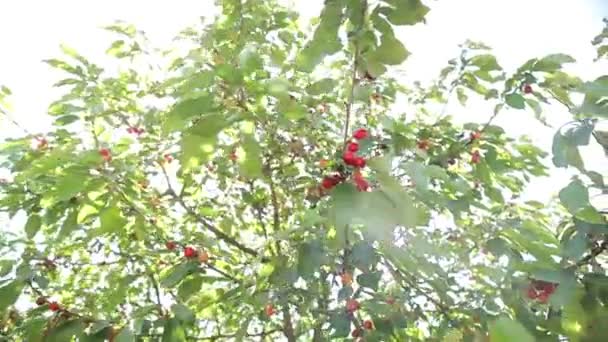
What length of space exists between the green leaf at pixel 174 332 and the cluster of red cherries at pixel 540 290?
1.16 meters

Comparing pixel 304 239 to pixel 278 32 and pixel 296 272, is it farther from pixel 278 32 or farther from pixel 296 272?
pixel 278 32

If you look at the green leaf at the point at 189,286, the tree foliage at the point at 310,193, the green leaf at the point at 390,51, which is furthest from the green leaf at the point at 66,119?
the green leaf at the point at 390,51

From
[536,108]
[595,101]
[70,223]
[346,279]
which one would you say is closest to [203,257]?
[70,223]

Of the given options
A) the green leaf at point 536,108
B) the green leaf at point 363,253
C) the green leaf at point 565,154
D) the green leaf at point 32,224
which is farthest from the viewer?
the green leaf at point 32,224

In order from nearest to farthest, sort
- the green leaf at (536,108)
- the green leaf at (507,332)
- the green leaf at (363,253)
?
Result: the green leaf at (507,332), the green leaf at (363,253), the green leaf at (536,108)

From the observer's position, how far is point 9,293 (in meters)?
1.78

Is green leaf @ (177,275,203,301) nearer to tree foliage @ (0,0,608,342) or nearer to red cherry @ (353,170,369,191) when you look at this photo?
tree foliage @ (0,0,608,342)

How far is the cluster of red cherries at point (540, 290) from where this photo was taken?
1791 millimetres

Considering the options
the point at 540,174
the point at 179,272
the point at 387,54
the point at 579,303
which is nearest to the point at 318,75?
the point at 540,174

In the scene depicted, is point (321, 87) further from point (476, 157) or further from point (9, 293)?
point (9, 293)

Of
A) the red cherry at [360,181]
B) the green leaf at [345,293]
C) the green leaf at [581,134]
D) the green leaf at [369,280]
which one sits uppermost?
the green leaf at [581,134]

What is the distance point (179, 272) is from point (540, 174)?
5.89 feet

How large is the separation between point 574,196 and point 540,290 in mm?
858

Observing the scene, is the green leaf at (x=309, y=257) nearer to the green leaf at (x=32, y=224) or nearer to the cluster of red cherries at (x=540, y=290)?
the cluster of red cherries at (x=540, y=290)
